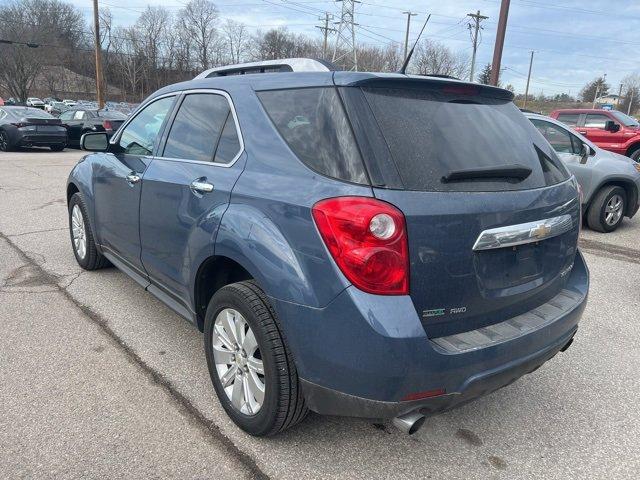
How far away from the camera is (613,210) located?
7711 mm

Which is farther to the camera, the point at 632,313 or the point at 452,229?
the point at 632,313

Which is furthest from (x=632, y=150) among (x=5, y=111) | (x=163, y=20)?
(x=163, y=20)

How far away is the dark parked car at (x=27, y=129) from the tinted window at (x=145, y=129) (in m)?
15.2

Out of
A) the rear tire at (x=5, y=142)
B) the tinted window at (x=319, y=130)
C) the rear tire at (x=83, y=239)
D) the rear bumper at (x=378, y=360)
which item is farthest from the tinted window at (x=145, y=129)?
the rear tire at (x=5, y=142)

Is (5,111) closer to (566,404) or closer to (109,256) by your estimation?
(109,256)

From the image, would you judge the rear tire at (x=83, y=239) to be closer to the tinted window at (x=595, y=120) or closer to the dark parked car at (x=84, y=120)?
the tinted window at (x=595, y=120)

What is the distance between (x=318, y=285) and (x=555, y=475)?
148 cm

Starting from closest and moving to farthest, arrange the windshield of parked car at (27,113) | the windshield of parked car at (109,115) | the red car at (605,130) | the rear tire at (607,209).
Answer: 1. the rear tire at (607,209)
2. the red car at (605,130)
3. the windshield of parked car at (27,113)
4. the windshield of parked car at (109,115)

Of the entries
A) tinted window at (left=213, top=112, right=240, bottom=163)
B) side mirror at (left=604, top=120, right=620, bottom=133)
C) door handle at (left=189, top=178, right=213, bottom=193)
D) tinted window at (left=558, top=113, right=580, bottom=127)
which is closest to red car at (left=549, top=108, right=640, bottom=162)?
tinted window at (left=558, top=113, right=580, bottom=127)

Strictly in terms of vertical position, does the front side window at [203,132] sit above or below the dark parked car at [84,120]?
above

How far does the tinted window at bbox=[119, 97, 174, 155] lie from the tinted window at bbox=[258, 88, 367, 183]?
4.38 ft

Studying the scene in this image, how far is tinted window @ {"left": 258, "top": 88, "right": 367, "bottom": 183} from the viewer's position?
209 centimetres

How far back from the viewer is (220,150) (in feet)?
9.12

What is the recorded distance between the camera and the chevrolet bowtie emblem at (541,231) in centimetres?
233
